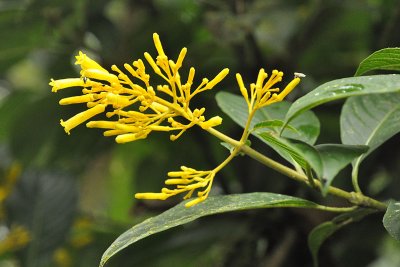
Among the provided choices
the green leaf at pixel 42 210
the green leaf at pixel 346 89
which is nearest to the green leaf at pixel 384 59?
the green leaf at pixel 346 89

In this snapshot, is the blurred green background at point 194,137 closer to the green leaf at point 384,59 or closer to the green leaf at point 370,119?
the green leaf at point 370,119

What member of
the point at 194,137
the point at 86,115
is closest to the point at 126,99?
the point at 86,115

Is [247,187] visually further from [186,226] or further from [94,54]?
[94,54]

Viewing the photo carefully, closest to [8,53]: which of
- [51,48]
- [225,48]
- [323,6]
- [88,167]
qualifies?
[51,48]

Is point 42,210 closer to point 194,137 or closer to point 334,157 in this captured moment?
point 194,137

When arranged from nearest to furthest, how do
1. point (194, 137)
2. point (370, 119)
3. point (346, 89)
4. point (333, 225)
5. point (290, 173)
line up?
point (346, 89) < point (290, 173) < point (333, 225) < point (370, 119) < point (194, 137)

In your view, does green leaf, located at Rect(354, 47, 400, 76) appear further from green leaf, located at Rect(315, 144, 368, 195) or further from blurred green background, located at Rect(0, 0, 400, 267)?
blurred green background, located at Rect(0, 0, 400, 267)
